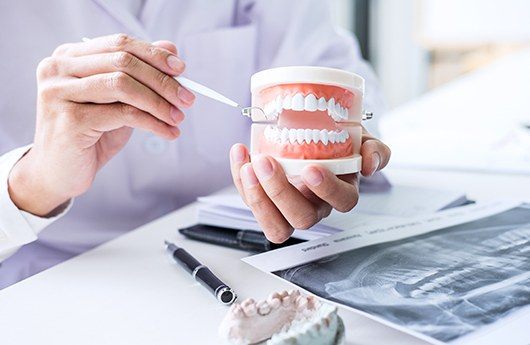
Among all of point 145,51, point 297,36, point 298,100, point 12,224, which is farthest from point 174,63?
point 297,36

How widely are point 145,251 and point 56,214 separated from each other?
0.14m

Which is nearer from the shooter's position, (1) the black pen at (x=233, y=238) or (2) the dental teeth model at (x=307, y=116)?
(2) the dental teeth model at (x=307, y=116)

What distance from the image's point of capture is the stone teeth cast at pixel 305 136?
51cm

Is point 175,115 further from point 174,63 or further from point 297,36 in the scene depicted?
point 297,36

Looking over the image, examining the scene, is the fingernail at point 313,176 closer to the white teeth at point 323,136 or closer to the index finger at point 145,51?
the white teeth at point 323,136

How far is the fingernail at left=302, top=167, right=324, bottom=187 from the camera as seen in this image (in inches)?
19.3

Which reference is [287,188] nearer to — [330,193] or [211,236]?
[330,193]

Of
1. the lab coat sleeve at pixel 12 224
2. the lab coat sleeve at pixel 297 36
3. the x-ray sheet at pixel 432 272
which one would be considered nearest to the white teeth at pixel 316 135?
the x-ray sheet at pixel 432 272

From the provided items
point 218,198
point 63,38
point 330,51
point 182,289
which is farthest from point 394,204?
point 63,38

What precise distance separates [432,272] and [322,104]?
18cm

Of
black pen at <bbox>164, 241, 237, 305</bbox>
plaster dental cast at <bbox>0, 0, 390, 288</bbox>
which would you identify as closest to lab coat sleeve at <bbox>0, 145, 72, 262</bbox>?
plaster dental cast at <bbox>0, 0, 390, 288</bbox>

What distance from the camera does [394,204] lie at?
75cm

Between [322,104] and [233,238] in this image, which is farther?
[233,238]

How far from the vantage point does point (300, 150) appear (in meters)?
0.51
